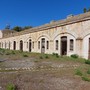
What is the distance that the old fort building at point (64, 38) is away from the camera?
17656mm

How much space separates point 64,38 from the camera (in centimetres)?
2095

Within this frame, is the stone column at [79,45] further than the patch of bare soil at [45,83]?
Yes

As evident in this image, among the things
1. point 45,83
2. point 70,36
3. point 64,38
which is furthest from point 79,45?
point 45,83

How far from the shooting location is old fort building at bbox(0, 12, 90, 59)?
57.9 ft

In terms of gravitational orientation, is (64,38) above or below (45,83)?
above

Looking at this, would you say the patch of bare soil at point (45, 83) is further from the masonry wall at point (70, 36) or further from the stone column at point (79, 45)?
the stone column at point (79, 45)

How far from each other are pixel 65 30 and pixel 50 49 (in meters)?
4.37

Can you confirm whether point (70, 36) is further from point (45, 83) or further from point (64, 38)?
point (45, 83)

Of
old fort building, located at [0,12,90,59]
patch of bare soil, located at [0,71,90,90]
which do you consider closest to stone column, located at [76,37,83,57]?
old fort building, located at [0,12,90,59]

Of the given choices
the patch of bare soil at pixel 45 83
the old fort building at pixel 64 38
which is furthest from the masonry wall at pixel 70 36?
the patch of bare soil at pixel 45 83

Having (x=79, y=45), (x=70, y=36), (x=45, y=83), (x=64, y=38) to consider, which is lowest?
(x=45, y=83)

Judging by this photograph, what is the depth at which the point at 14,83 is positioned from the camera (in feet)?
22.5

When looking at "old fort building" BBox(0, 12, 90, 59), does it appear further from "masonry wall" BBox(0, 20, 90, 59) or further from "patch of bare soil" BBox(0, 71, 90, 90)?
"patch of bare soil" BBox(0, 71, 90, 90)

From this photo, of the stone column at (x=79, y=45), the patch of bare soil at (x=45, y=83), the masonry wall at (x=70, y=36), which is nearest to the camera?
the patch of bare soil at (x=45, y=83)
